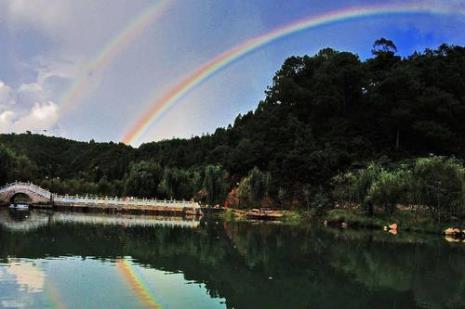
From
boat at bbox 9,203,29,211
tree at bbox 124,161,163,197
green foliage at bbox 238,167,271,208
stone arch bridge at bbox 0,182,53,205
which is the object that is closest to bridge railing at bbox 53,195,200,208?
stone arch bridge at bbox 0,182,53,205

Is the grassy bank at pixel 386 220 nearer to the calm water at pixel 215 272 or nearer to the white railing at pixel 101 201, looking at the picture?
the calm water at pixel 215 272

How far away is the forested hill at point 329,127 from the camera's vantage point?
203ft

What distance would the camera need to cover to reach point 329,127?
72.9m

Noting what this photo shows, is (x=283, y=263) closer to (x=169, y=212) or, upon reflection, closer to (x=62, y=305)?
(x=62, y=305)

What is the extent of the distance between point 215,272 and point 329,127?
5664 cm

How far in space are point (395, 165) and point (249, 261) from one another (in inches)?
1587

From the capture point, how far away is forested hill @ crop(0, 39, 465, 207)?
61781 mm

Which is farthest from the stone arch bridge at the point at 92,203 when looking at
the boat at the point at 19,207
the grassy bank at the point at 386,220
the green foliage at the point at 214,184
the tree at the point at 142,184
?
the grassy bank at the point at 386,220

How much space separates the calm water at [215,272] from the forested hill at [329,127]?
3112 cm

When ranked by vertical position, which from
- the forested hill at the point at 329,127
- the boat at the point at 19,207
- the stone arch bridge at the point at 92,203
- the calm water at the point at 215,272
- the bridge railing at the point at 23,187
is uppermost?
the forested hill at the point at 329,127

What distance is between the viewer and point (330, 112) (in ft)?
246

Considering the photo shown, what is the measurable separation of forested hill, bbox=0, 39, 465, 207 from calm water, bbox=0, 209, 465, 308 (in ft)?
102

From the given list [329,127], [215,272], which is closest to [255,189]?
[329,127]

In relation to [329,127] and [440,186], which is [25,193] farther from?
[440,186]
